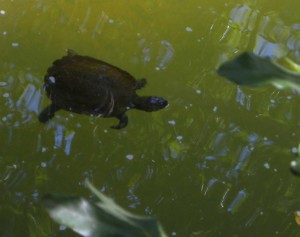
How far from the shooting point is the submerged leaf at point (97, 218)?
555 millimetres

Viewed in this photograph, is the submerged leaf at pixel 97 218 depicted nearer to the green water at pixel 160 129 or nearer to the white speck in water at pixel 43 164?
the green water at pixel 160 129

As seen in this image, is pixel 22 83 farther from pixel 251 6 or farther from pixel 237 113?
pixel 251 6

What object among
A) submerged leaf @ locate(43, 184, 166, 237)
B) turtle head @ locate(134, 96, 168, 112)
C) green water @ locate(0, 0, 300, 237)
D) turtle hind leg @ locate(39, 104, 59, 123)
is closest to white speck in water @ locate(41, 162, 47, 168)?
green water @ locate(0, 0, 300, 237)

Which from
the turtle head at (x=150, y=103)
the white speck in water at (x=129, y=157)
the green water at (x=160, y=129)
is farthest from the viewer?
the turtle head at (x=150, y=103)

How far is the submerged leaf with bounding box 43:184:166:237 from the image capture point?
55 cm

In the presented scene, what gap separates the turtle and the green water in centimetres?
6

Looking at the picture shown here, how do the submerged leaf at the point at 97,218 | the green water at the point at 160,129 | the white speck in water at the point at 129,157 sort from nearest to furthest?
the submerged leaf at the point at 97,218
the green water at the point at 160,129
the white speck in water at the point at 129,157

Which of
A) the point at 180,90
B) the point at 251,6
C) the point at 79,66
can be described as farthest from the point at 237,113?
the point at 251,6

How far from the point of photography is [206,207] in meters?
1.94

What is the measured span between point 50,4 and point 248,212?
1587 mm

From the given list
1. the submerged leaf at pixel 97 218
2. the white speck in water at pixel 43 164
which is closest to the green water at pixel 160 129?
the white speck in water at pixel 43 164

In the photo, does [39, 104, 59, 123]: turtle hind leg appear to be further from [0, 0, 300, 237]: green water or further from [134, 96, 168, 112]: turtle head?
[134, 96, 168, 112]: turtle head

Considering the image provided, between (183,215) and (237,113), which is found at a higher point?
(237,113)

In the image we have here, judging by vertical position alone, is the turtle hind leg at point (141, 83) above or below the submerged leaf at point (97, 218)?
below
